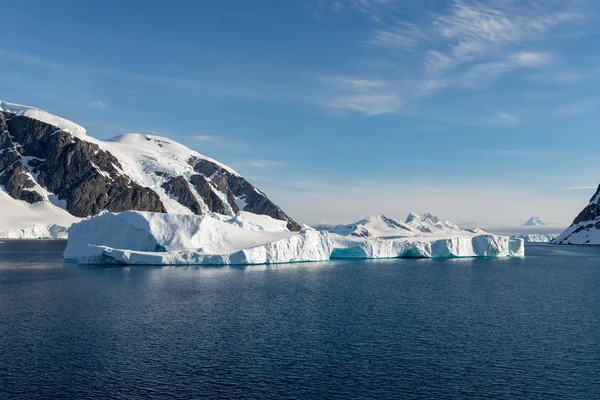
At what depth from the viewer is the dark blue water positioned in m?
24.0

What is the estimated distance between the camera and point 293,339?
107 feet

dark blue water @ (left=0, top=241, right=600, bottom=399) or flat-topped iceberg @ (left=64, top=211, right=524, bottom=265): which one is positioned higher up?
flat-topped iceberg @ (left=64, top=211, right=524, bottom=265)

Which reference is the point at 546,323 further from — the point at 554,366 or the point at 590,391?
the point at 590,391

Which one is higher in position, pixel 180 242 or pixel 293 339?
pixel 180 242

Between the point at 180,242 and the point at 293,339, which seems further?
the point at 180,242

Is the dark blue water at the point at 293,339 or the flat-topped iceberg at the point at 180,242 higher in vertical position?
the flat-topped iceberg at the point at 180,242

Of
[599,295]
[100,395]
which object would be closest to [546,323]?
[599,295]

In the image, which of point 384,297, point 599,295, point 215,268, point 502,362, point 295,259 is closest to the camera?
point 502,362

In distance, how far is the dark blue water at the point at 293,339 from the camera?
24.0 m

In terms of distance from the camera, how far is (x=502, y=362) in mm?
27922

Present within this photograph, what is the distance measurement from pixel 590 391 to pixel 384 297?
26860mm

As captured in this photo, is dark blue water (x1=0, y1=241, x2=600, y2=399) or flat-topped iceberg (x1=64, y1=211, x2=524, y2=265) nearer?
dark blue water (x1=0, y1=241, x2=600, y2=399)

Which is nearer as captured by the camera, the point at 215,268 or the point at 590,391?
the point at 590,391

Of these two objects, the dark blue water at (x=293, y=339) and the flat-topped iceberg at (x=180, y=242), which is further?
the flat-topped iceberg at (x=180, y=242)
